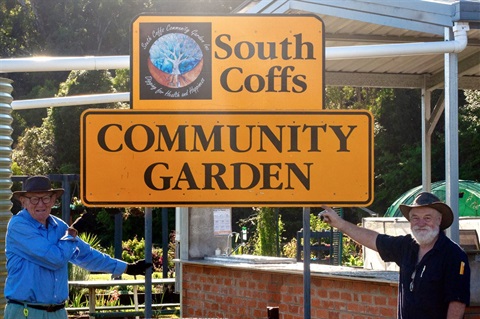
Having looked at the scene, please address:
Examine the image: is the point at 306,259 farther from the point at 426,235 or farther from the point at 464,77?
the point at 464,77

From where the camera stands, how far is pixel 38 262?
7.84 m

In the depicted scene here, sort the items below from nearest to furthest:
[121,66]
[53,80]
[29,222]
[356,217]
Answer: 1. [29,222]
2. [121,66]
3. [356,217]
4. [53,80]

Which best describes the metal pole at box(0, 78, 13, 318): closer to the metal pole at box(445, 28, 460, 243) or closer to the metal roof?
the metal pole at box(445, 28, 460, 243)

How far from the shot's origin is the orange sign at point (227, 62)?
20.9ft

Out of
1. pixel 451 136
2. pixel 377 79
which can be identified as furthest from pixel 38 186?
pixel 377 79

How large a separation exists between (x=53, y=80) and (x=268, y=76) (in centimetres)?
5379

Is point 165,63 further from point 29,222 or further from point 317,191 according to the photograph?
point 29,222

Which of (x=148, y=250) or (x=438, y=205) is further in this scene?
(x=438, y=205)

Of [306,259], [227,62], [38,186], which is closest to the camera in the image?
[306,259]

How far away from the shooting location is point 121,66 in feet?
28.1

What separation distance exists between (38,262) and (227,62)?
7.65 feet

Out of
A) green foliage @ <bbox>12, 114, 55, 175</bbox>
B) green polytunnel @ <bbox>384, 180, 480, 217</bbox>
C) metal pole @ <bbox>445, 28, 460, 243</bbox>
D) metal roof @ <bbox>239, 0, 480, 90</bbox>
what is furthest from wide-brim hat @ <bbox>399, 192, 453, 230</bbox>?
green foliage @ <bbox>12, 114, 55, 175</bbox>

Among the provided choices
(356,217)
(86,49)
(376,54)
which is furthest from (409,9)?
(86,49)

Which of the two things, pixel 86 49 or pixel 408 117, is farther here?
pixel 86 49
